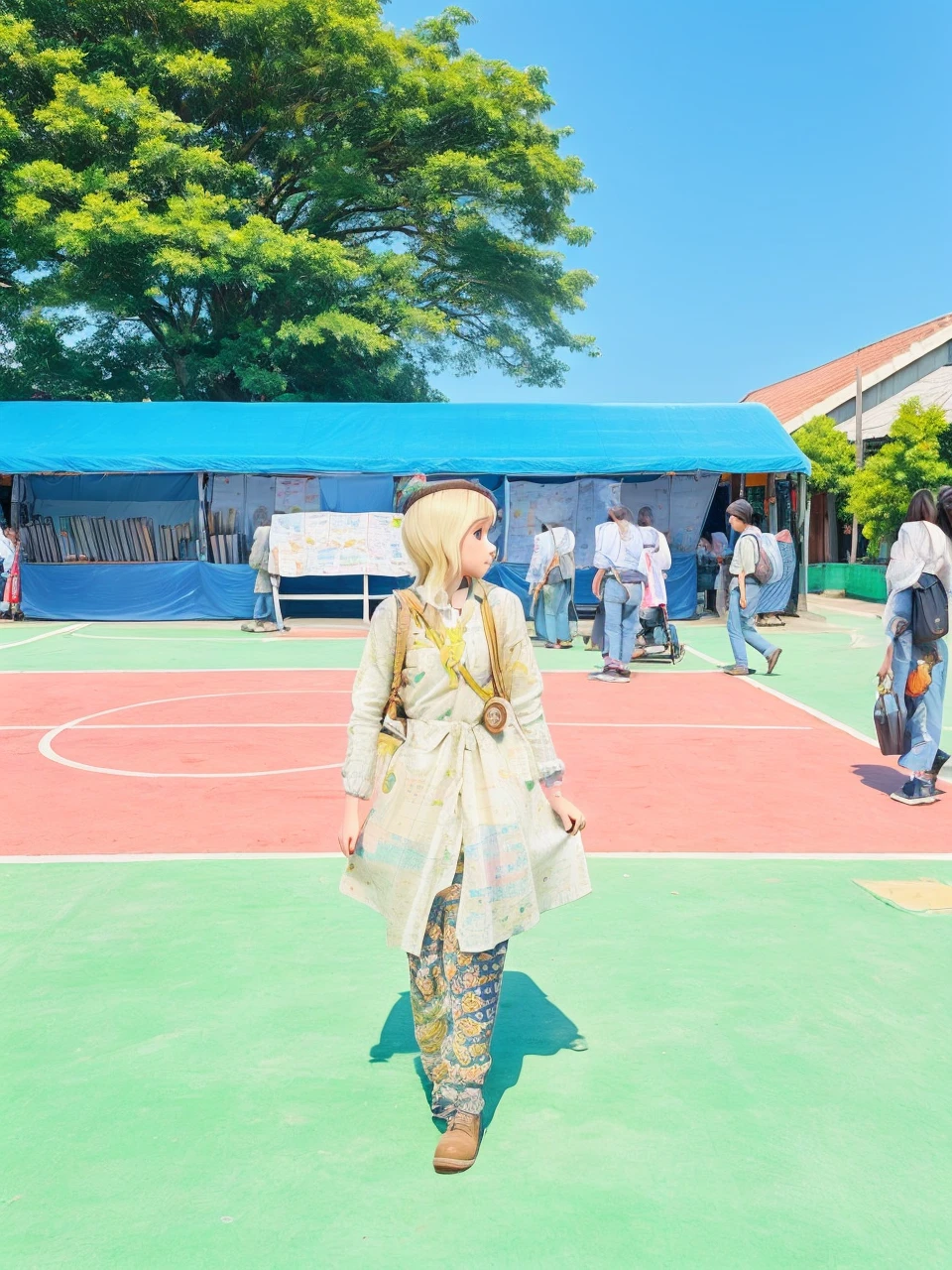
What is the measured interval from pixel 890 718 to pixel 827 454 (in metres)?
27.6

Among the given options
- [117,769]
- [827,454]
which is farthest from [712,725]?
[827,454]

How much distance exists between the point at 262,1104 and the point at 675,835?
3.52 meters

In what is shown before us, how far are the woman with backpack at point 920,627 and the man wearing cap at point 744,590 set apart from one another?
507 cm

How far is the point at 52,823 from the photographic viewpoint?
6.65m

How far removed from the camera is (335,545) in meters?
20.1

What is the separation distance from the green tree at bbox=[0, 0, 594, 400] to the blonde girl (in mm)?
24310

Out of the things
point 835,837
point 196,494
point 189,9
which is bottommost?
point 835,837

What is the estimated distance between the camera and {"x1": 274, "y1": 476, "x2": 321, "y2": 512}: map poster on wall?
21750mm

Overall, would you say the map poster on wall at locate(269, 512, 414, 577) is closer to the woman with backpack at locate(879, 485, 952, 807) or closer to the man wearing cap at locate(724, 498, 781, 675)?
the man wearing cap at locate(724, 498, 781, 675)

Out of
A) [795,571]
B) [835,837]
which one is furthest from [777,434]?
[835,837]

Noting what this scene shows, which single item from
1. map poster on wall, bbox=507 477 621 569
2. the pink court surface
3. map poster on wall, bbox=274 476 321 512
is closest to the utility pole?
map poster on wall, bbox=507 477 621 569

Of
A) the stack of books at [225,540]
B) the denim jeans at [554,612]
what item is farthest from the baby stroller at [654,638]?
the stack of books at [225,540]

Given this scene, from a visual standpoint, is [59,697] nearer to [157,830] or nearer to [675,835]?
[157,830]

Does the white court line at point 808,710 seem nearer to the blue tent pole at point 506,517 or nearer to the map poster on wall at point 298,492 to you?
the blue tent pole at point 506,517
